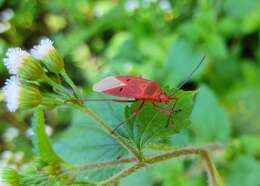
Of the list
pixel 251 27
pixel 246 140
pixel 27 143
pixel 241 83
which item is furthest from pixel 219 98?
pixel 27 143

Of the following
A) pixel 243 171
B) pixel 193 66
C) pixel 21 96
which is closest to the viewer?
pixel 21 96

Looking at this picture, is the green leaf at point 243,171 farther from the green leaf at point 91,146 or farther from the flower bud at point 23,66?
the flower bud at point 23,66

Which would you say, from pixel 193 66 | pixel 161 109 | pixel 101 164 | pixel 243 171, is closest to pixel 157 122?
pixel 161 109

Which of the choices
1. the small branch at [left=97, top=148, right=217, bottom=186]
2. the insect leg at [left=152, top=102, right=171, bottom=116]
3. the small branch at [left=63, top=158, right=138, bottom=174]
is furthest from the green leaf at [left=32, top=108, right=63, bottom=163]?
the insect leg at [left=152, top=102, right=171, bottom=116]

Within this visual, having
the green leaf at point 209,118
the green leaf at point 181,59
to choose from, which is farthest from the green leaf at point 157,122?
the green leaf at point 181,59

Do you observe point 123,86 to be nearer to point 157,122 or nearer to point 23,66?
point 157,122

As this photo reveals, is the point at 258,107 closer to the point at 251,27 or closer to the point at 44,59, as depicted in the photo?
the point at 251,27

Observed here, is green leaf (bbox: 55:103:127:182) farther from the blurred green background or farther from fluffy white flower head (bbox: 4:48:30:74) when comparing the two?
the blurred green background
